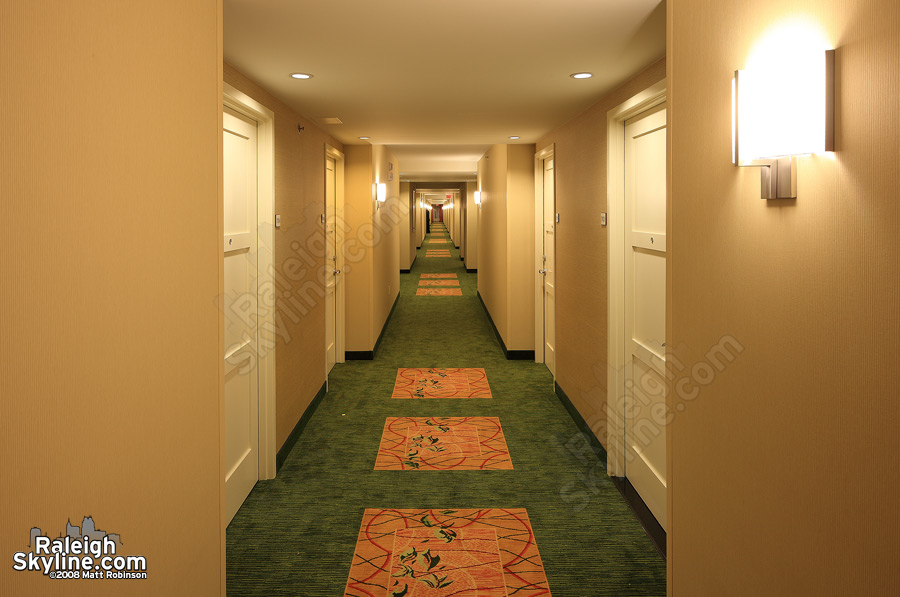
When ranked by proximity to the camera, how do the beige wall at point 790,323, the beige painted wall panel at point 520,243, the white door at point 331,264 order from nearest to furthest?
the beige wall at point 790,323
the white door at point 331,264
the beige painted wall panel at point 520,243

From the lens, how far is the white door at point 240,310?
10.9ft

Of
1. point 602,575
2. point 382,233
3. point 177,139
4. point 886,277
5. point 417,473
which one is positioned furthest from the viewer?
point 382,233

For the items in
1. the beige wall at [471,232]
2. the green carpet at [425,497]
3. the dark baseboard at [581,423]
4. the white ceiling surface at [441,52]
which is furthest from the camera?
the beige wall at [471,232]

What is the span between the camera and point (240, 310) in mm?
3510

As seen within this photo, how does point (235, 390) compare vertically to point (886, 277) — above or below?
below

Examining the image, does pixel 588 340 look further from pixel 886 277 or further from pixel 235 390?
pixel 886 277

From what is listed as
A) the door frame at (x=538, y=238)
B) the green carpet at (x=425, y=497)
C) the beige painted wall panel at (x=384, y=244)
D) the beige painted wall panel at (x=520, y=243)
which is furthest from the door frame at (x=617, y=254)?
the beige painted wall panel at (x=384, y=244)

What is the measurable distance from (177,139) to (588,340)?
3.33m

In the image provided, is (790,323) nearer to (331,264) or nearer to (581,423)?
(581,423)

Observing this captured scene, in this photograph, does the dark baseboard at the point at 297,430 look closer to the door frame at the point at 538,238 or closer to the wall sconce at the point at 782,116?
the door frame at the point at 538,238

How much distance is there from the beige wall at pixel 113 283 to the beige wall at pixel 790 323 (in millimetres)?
1472

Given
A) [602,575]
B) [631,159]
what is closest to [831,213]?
[602,575]

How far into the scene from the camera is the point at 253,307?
369 centimetres

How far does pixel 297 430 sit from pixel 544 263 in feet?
10.7
